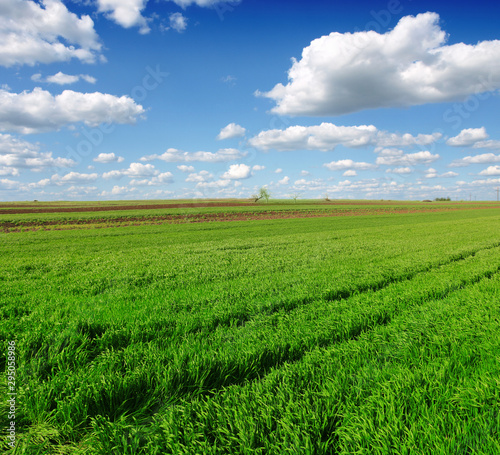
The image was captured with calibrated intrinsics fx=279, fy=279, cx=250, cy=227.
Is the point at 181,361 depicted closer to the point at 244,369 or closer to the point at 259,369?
the point at 244,369

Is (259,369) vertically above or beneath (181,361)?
beneath

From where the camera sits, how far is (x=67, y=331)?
16.1 feet

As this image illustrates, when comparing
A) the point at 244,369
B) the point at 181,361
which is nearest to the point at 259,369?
the point at 244,369

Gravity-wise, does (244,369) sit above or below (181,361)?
below

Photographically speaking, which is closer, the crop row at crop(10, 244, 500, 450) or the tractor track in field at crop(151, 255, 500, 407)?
the crop row at crop(10, 244, 500, 450)

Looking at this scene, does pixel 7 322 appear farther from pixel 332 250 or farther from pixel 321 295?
pixel 332 250

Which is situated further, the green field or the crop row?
the crop row

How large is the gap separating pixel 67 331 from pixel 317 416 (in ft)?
14.4

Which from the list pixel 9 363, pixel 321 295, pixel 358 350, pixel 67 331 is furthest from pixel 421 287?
pixel 9 363

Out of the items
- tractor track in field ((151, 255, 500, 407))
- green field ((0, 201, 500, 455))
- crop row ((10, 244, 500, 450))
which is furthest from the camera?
tractor track in field ((151, 255, 500, 407))

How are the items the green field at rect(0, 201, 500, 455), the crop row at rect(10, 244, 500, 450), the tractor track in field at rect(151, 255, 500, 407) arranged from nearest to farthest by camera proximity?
the green field at rect(0, 201, 500, 455), the crop row at rect(10, 244, 500, 450), the tractor track in field at rect(151, 255, 500, 407)

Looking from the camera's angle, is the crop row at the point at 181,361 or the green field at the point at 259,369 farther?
the crop row at the point at 181,361

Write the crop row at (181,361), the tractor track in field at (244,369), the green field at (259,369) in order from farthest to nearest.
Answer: the tractor track in field at (244,369) → the crop row at (181,361) → the green field at (259,369)

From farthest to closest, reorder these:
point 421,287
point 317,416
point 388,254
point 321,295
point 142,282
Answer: point 388,254 < point 142,282 < point 421,287 < point 321,295 < point 317,416
